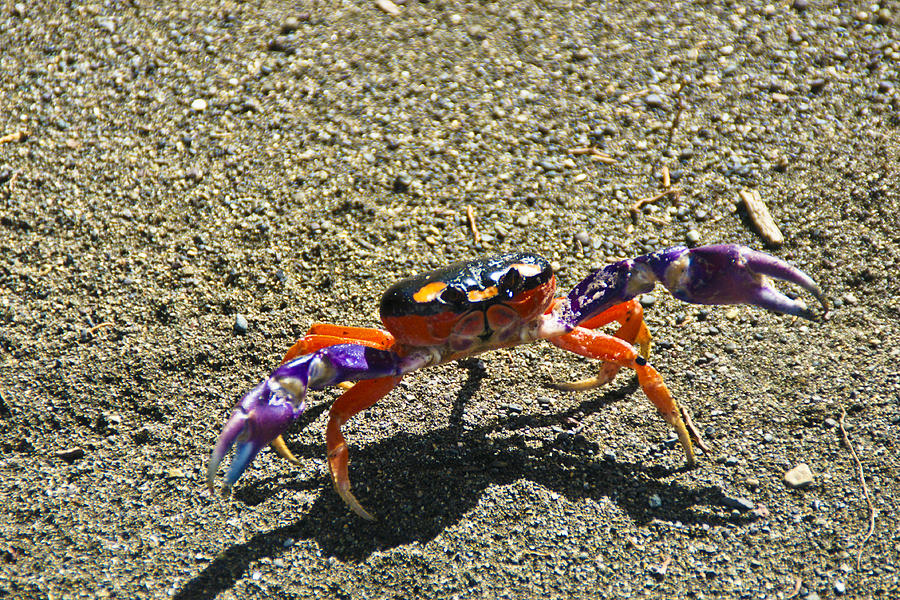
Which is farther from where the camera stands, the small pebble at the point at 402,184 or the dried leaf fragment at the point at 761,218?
the small pebble at the point at 402,184

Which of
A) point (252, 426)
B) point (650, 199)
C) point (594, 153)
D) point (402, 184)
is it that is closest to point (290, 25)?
point (402, 184)

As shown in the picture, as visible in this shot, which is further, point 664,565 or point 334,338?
point 334,338

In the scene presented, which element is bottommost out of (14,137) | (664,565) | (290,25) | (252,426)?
(664,565)

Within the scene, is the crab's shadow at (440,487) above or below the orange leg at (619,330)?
below

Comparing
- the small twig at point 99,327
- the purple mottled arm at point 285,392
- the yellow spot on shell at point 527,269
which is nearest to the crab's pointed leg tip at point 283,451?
the purple mottled arm at point 285,392

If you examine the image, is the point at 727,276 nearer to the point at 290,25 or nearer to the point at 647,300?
the point at 647,300

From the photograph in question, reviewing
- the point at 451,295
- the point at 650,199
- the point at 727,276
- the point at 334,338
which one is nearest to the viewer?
the point at 451,295

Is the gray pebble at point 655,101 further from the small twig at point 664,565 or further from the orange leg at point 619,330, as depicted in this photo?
the small twig at point 664,565

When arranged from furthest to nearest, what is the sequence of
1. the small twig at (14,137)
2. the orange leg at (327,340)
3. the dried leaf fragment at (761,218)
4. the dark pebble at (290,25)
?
the dark pebble at (290,25) < the small twig at (14,137) < the dried leaf fragment at (761,218) < the orange leg at (327,340)
